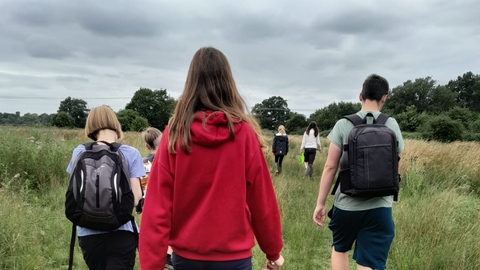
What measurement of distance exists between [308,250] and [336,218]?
164cm

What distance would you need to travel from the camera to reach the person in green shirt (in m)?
2.79

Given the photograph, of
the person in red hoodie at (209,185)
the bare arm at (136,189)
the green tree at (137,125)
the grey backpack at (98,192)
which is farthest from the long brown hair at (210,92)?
the green tree at (137,125)

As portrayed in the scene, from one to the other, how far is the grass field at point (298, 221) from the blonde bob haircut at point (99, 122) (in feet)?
6.54

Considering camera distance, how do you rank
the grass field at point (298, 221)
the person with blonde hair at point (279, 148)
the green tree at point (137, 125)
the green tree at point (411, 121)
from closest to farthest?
the grass field at point (298, 221) < the person with blonde hair at point (279, 148) < the green tree at point (137, 125) < the green tree at point (411, 121)

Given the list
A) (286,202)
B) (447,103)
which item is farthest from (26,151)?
(447,103)

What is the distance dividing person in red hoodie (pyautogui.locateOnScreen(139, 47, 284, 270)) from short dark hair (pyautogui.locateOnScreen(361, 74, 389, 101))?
5.31 feet

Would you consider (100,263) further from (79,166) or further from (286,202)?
(286,202)

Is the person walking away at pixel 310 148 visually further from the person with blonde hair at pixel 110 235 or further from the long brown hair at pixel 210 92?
the long brown hair at pixel 210 92

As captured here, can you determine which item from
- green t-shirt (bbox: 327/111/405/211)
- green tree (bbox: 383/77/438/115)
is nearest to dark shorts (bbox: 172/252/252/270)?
green t-shirt (bbox: 327/111/405/211)

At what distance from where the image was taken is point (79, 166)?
2326 millimetres

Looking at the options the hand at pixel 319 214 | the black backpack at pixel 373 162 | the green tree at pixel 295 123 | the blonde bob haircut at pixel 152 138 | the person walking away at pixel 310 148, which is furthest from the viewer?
the green tree at pixel 295 123

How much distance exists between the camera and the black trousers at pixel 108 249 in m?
2.45

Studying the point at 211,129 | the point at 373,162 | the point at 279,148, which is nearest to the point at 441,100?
the point at 279,148

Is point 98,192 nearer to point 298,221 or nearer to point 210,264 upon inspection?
point 210,264
